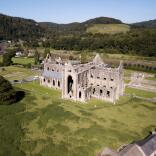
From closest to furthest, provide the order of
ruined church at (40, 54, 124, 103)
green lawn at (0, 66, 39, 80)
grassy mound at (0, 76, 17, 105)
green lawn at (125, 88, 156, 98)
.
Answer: grassy mound at (0, 76, 17, 105) < ruined church at (40, 54, 124, 103) < green lawn at (125, 88, 156, 98) < green lawn at (0, 66, 39, 80)

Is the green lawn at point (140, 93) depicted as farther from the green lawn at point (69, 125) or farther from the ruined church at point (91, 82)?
the green lawn at point (69, 125)

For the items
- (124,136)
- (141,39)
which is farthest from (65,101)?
(141,39)

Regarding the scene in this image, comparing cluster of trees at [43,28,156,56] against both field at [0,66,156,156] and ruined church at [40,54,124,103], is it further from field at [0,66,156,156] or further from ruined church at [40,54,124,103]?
field at [0,66,156,156]

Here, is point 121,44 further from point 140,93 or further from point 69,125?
point 69,125

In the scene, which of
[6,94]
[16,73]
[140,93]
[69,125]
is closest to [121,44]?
[16,73]

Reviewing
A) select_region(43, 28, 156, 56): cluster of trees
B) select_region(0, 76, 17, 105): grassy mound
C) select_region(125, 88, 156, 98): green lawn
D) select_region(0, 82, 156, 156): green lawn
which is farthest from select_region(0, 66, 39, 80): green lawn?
select_region(43, 28, 156, 56): cluster of trees

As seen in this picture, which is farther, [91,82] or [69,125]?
[91,82]

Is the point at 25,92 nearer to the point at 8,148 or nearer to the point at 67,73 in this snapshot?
the point at 67,73
